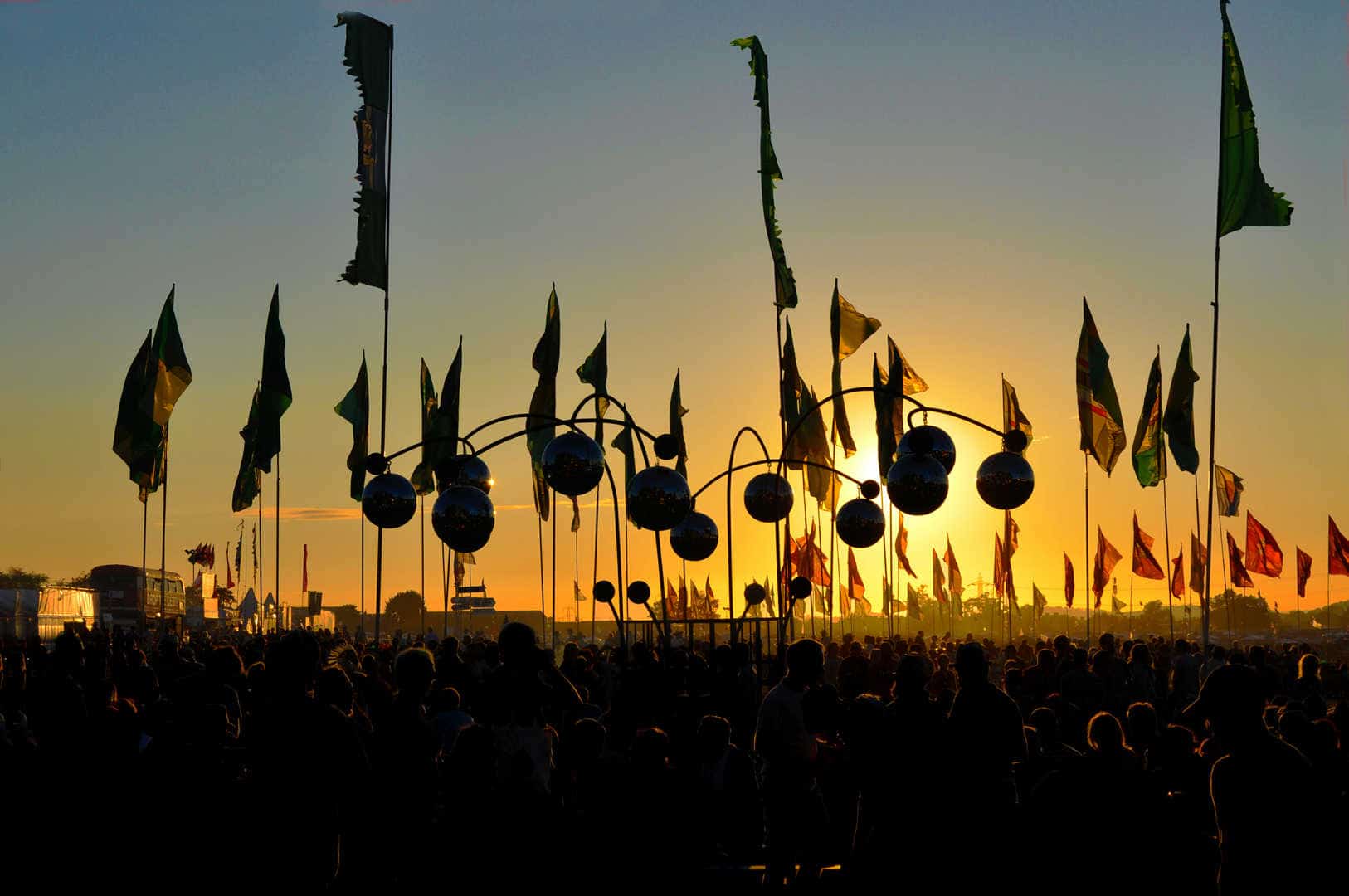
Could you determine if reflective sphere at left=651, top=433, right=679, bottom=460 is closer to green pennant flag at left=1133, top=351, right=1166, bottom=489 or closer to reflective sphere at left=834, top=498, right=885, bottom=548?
reflective sphere at left=834, top=498, right=885, bottom=548

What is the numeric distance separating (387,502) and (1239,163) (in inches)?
610

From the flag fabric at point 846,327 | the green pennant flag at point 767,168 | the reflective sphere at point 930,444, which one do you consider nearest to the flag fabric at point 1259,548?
the flag fabric at point 846,327

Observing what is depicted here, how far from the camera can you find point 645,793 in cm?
675

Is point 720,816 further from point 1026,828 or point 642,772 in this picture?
point 1026,828

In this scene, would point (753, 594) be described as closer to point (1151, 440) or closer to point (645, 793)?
point (645, 793)

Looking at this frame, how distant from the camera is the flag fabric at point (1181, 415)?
27.8 metres

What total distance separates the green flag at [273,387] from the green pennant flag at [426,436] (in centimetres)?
327

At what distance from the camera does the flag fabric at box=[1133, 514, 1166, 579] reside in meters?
46.8

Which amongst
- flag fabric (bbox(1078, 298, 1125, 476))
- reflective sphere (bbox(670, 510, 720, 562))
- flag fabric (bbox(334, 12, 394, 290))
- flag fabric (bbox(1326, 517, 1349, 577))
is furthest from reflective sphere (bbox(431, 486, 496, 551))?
flag fabric (bbox(1326, 517, 1349, 577))

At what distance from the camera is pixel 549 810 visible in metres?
6.15

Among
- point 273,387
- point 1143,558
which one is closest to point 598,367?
point 273,387

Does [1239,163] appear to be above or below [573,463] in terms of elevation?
above

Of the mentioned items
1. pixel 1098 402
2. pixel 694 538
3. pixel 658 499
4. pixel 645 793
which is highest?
pixel 1098 402

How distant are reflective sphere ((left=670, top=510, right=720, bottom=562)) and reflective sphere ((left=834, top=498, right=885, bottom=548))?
64.9 inches
